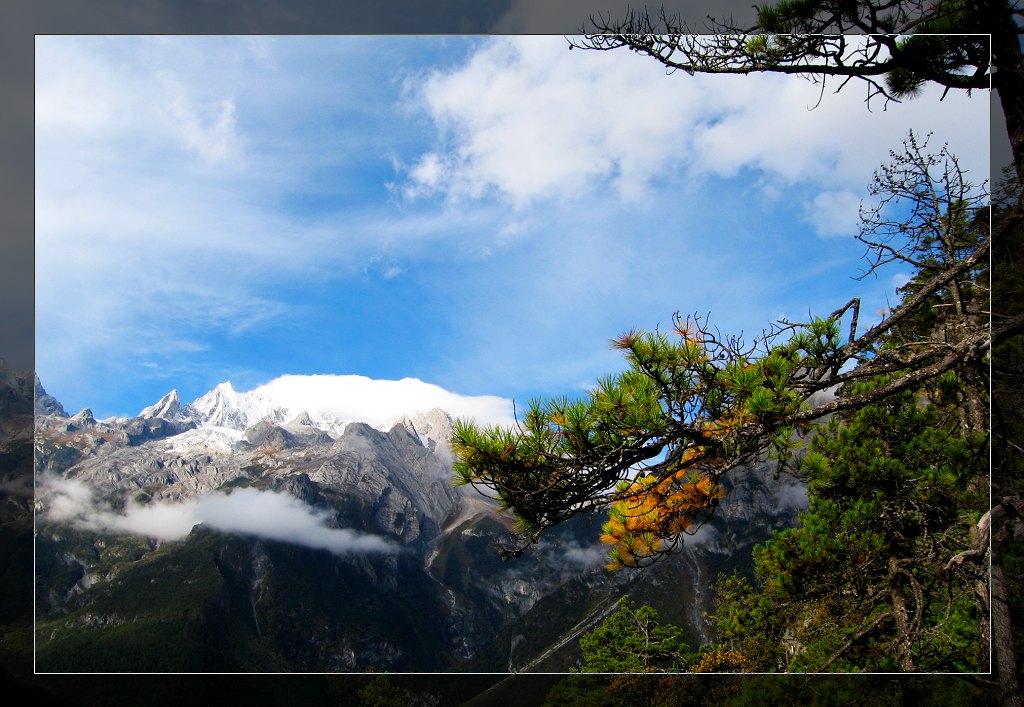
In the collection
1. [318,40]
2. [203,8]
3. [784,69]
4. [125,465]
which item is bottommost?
[784,69]

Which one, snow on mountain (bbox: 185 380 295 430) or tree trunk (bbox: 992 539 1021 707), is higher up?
snow on mountain (bbox: 185 380 295 430)

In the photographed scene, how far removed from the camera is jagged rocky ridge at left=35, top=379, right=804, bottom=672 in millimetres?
17156

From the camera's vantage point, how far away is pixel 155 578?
38.8m

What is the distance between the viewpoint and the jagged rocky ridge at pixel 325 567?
675 inches

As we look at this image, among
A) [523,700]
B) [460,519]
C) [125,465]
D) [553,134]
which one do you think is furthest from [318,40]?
[460,519]

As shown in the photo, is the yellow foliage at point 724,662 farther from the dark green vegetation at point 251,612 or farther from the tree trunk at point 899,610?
the dark green vegetation at point 251,612

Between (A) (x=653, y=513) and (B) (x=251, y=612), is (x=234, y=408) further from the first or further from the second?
(B) (x=251, y=612)

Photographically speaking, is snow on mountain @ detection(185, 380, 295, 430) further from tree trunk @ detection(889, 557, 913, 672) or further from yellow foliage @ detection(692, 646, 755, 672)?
tree trunk @ detection(889, 557, 913, 672)

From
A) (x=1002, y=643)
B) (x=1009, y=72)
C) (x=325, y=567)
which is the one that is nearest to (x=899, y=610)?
(x=1002, y=643)

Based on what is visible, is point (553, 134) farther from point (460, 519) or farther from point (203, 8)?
point (460, 519)

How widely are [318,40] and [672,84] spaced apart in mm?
3144

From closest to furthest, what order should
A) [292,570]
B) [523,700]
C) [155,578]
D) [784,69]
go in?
[784,69] < [523,700] < [292,570] < [155,578]

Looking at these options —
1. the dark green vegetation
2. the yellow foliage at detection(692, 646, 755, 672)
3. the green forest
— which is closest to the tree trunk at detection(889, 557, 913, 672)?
the green forest

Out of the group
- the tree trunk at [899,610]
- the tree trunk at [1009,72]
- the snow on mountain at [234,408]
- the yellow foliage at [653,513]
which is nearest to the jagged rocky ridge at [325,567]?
the snow on mountain at [234,408]
